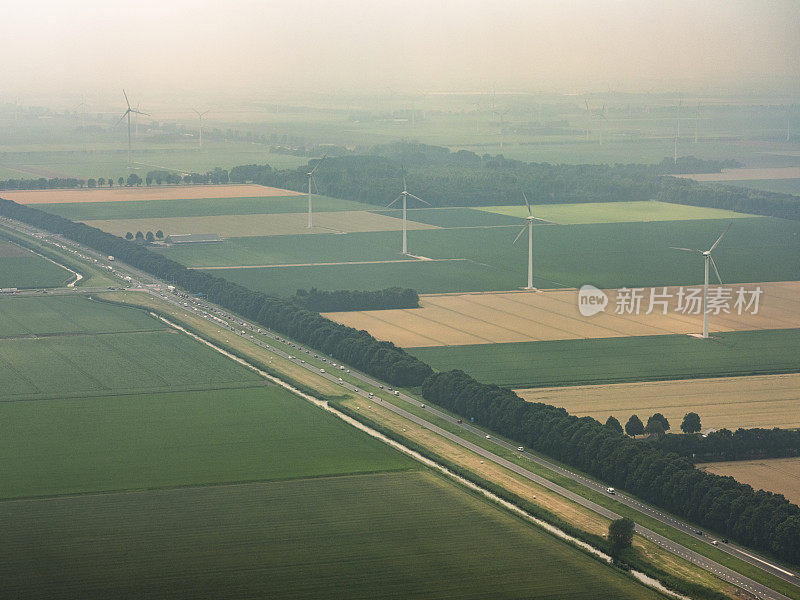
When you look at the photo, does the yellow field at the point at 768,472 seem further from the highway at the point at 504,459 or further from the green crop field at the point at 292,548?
the green crop field at the point at 292,548

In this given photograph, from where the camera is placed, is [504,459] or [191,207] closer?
[504,459]

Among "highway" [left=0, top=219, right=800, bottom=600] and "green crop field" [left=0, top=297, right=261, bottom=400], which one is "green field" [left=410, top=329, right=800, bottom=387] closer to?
"highway" [left=0, top=219, right=800, bottom=600]

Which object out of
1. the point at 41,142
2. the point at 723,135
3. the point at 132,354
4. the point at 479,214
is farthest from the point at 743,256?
the point at 41,142

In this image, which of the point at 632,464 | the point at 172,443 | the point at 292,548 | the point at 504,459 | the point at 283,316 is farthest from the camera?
the point at 283,316

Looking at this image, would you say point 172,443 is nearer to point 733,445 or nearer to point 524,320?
point 733,445

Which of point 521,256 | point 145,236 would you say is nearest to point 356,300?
point 521,256

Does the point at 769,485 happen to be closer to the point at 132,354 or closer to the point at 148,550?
the point at 148,550
